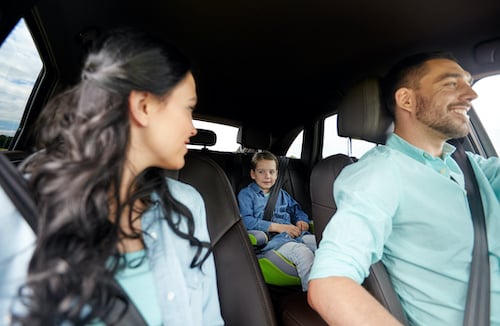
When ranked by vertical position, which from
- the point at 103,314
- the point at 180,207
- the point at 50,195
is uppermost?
the point at 50,195

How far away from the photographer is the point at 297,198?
286cm

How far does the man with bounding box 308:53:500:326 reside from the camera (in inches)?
32.2

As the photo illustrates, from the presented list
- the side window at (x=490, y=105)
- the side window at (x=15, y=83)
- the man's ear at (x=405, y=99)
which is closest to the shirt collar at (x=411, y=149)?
the man's ear at (x=405, y=99)

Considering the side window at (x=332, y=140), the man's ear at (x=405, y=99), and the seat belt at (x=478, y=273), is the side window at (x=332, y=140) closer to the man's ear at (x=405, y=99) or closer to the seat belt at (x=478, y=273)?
the man's ear at (x=405, y=99)

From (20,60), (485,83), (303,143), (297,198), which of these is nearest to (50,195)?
(20,60)

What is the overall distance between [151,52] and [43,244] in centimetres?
43

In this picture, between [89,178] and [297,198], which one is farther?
[297,198]

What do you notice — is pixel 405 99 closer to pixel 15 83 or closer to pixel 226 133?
pixel 15 83

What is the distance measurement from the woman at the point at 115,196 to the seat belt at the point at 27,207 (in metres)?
0.02

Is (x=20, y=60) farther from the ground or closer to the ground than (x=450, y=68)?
closer to the ground

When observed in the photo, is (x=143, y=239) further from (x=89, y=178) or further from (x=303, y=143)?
(x=303, y=143)

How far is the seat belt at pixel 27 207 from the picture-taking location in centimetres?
58

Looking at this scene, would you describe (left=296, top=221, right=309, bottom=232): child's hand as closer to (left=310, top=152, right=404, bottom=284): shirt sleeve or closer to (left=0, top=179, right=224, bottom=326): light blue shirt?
(left=310, top=152, right=404, bottom=284): shirt sleeve

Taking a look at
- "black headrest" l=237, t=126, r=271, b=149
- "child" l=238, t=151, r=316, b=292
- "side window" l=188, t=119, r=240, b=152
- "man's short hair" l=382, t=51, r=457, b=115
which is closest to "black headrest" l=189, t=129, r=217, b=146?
"child" l=238, t=151, r=316, b=292
